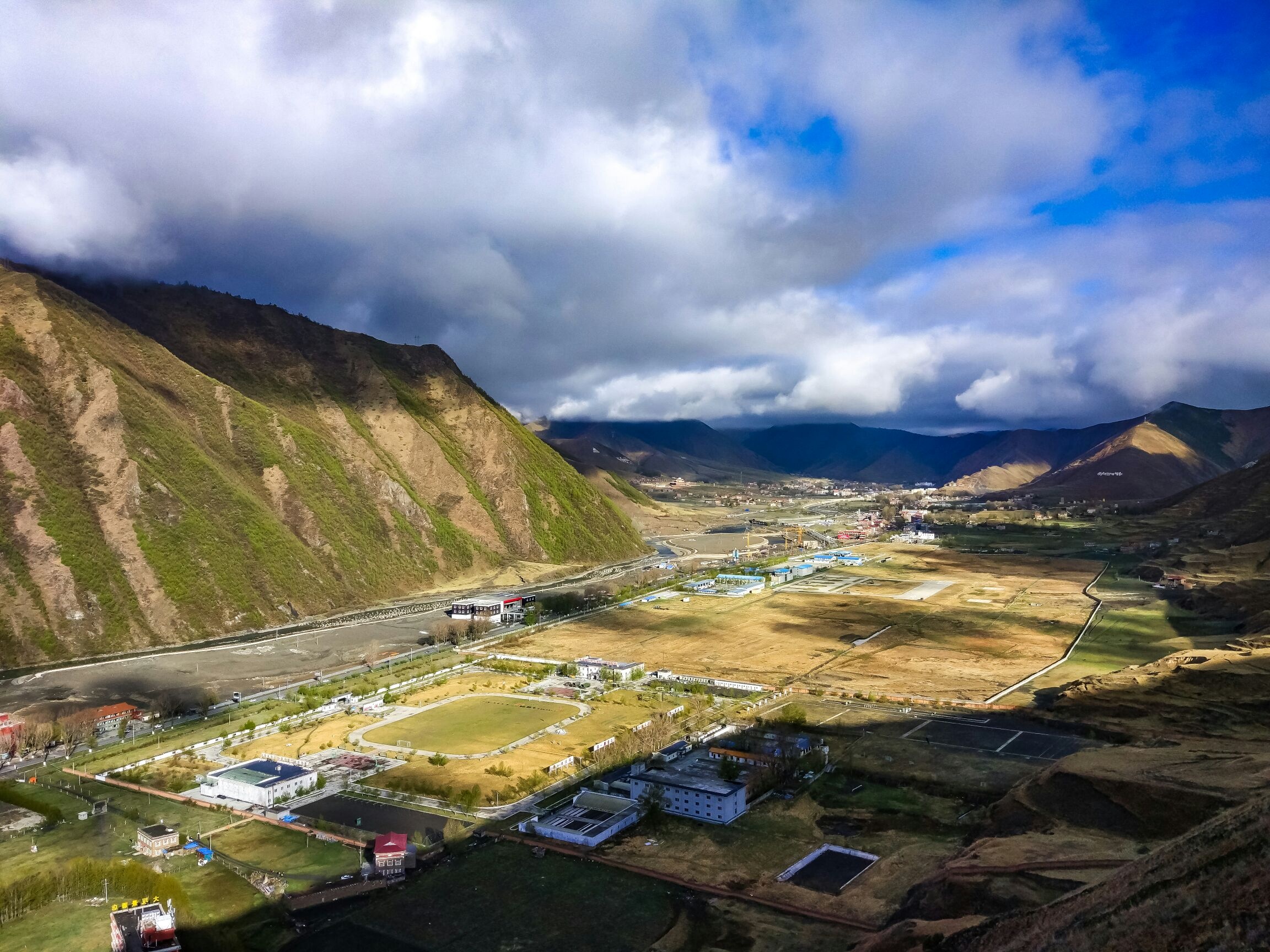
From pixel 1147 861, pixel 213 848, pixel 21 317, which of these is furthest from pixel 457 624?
pixel 1147 861

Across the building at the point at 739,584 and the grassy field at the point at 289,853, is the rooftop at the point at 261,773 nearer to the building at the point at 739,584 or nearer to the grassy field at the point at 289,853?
the grassy field at the point at 289,853

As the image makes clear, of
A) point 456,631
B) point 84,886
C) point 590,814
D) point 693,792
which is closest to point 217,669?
point 456,631

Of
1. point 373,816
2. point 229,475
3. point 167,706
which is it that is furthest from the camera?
point 229,475

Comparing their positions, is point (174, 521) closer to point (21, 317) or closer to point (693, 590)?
point (21, 317)

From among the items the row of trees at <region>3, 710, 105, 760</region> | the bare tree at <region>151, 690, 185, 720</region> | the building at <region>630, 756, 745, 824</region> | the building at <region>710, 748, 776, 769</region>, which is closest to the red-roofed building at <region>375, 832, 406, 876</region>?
the building at <region>630, 756, 745, 824</region>

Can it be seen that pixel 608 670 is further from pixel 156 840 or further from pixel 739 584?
pixel 739 584

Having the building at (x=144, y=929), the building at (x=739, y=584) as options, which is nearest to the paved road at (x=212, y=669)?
the building at (x=144, y=929)
